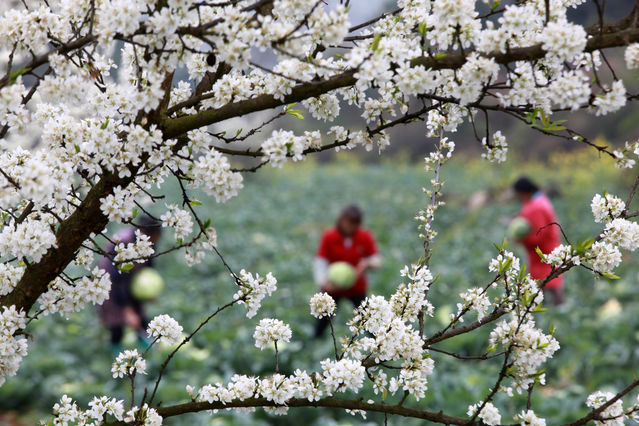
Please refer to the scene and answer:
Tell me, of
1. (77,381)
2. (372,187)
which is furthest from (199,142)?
(372,187)

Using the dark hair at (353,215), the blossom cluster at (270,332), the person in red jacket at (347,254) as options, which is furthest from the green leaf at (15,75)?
the person in red jacket at (347,254)

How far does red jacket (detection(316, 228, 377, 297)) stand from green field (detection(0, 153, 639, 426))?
0.96 m

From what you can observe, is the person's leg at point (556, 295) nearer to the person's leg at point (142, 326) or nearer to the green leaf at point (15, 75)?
the person's leg at point (142, 326)

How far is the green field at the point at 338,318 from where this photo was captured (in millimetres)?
5887

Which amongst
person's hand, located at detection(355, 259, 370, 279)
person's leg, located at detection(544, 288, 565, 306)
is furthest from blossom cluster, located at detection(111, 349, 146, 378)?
person's leg, located at detection(544, 288, 565, 306)

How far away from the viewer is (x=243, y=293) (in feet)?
6.25

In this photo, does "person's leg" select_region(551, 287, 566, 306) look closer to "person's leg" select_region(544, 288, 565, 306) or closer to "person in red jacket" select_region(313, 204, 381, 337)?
"person's leg" select_region(544, 288, 565, 306)

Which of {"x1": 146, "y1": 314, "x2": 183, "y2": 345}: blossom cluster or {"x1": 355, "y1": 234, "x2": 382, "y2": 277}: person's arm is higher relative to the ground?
{"x1": 355, "y1": 234, "x2": 382, "y2": 277}: person's arm

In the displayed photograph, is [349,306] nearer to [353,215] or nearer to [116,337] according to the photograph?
[353,215]

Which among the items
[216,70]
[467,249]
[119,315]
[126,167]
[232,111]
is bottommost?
[126,167]

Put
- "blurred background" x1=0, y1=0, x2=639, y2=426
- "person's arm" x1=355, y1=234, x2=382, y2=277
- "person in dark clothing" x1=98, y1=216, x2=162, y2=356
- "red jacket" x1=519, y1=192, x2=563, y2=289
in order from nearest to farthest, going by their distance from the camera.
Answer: "blurred background" x1=0, y1=0, x2=639, y2=426, "person in dark clothing" x1=98, y1=216, x2=162, y2=356, "person's arm" x1=355, y1=234, x2=382, y2=277, "red jacket" x1=519, y1=192, x2=563, y2=289

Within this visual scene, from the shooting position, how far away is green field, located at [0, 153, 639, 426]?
5.89 metres

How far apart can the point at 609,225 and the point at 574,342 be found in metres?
5.97

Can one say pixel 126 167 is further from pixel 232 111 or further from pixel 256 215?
pixel 256 215
